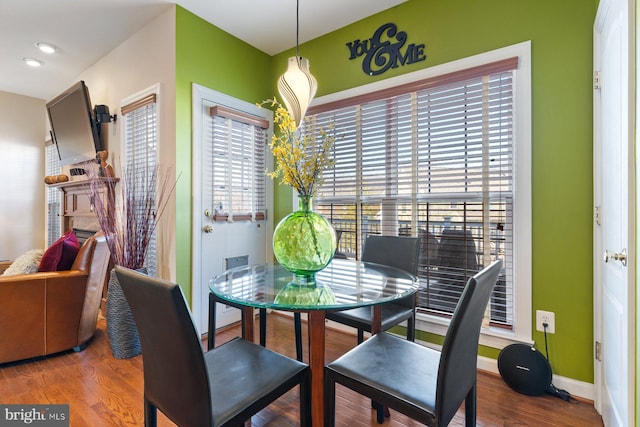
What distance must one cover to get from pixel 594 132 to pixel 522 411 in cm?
158

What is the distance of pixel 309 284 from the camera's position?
1.60 metres

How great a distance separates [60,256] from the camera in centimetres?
246

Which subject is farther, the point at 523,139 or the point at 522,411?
the point at 523,139

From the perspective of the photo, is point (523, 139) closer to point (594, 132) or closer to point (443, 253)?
point (594, 132)

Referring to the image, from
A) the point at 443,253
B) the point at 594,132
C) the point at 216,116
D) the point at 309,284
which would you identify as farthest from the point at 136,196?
the point at 594,132

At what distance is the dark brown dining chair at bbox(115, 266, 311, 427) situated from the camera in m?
0.94

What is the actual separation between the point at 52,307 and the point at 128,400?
1.06m

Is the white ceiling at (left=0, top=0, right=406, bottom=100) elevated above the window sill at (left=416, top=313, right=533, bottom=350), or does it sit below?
above

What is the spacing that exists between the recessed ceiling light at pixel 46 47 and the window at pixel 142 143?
1039 mm

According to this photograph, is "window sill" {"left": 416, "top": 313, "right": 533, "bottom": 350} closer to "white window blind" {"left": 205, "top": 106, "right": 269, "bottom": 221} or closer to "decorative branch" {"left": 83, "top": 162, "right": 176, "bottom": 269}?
"white window blind" {"left": 205, "top": 106, "right": 269, "bottom": 221}

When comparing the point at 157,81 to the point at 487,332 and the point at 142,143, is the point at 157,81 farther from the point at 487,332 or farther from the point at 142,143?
the point at 487,332

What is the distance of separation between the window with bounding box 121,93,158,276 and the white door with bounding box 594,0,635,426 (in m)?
2.97

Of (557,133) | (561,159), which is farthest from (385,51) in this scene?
(561,159)

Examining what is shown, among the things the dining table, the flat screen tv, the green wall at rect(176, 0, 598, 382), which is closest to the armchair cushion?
the flat screen tv
